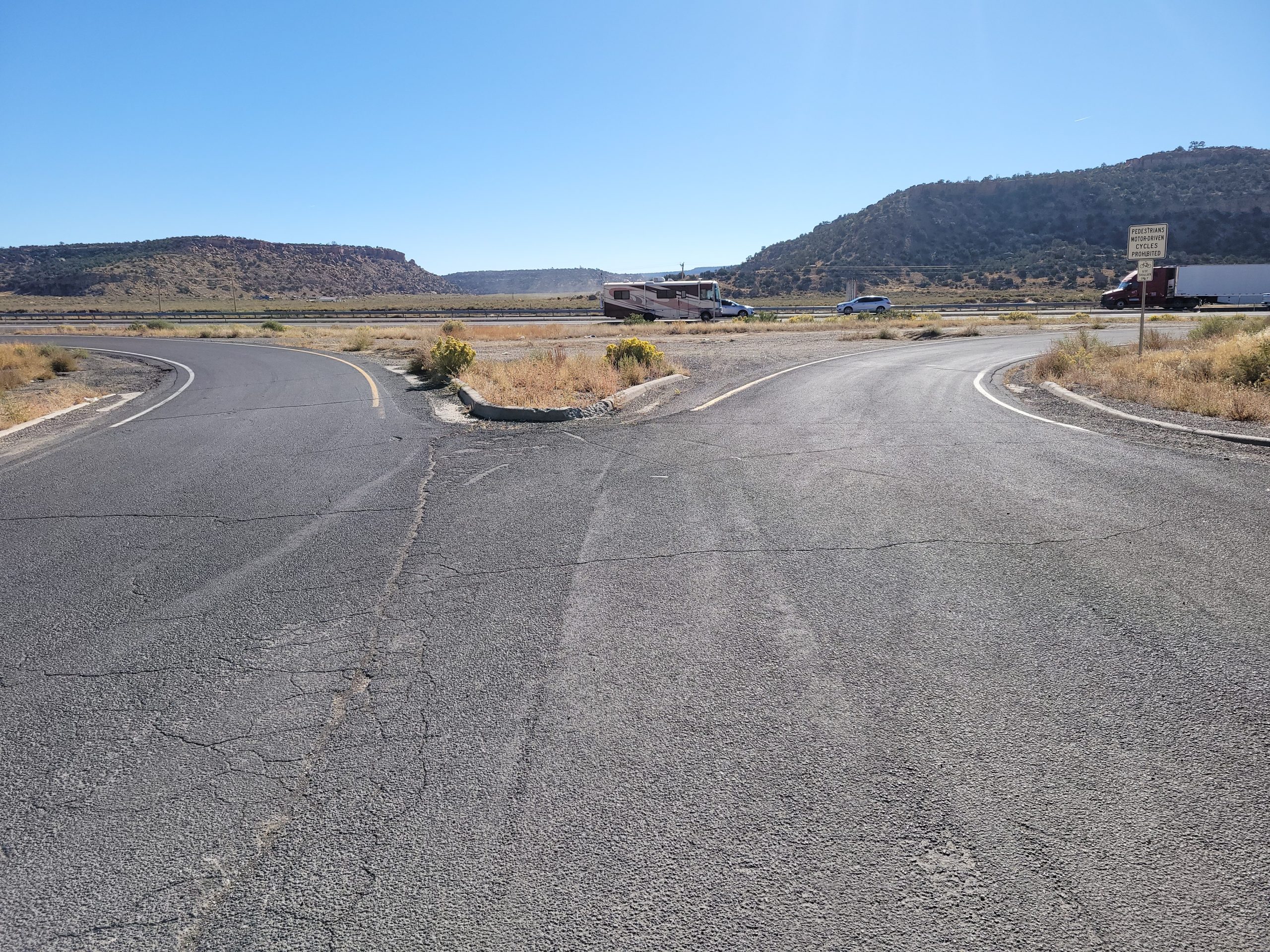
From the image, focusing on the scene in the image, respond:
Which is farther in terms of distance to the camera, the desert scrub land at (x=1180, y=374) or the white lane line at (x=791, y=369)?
the white lane line at (x=791, y=369)

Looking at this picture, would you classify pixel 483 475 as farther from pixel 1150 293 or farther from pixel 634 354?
pixel 1150 293

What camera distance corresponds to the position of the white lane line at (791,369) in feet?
50.8

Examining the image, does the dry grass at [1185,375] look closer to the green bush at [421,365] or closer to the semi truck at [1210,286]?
the green bush at [421,365]

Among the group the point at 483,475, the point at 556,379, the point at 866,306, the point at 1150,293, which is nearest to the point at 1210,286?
the point at 1150,293

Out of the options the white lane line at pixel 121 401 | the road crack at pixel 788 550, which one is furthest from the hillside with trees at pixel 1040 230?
the road crack at pixel 788 550

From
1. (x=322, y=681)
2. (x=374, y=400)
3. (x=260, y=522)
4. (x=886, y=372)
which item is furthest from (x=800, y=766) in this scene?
(x=886, y=372)

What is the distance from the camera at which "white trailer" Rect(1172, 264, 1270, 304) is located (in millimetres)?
52062

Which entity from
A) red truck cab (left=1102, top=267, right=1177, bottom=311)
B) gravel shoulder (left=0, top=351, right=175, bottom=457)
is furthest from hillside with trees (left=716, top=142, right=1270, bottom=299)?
gravel shoulder (left=0, top=351, right=175, bottom=457)

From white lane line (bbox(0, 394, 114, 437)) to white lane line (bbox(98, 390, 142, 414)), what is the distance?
0.91 ft

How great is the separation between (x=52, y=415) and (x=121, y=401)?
310cm

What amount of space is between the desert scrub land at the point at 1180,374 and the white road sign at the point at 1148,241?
2.14 metres

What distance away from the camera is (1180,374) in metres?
15.6

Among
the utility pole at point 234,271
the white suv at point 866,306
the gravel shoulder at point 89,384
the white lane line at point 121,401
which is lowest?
the white suv at point 866,306

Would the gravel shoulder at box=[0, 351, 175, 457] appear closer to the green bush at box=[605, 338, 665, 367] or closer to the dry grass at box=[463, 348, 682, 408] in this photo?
the dry grass at box=[463, 348, 682, 408]
